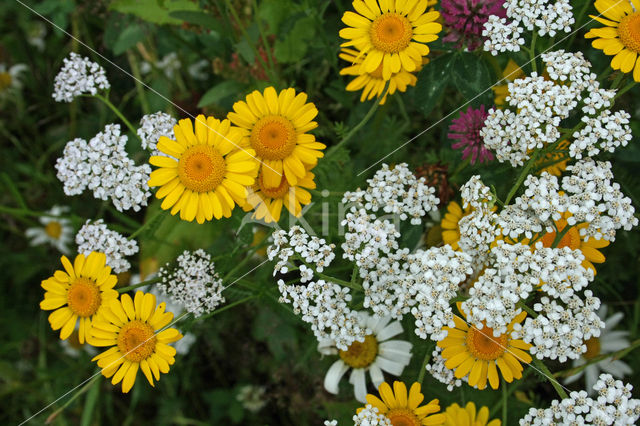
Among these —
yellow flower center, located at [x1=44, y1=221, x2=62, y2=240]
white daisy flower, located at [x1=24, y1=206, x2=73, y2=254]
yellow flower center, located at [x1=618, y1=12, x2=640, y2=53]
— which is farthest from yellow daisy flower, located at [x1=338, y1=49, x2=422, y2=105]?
yellow flower center, located at [x1=44, y1=221, x2=62, y2=240]

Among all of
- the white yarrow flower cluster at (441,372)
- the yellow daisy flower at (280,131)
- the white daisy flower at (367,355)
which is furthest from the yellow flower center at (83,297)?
the white yarrow flower cluster at (441,372)

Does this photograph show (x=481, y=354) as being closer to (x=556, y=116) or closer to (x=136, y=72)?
(x=556, y=116)

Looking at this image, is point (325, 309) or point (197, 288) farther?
point (197, 288)

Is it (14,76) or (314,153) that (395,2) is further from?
(14,76)

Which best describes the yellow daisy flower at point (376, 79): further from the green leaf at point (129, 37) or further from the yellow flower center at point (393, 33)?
the green leaf at point (129, 37)

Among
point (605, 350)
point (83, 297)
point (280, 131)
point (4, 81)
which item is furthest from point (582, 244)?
point (4, 81)

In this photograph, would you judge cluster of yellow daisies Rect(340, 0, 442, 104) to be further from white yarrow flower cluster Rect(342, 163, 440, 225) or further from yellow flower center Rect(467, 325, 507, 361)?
yellow flower center Rect(467, 325, 507, 361)
